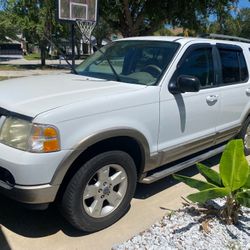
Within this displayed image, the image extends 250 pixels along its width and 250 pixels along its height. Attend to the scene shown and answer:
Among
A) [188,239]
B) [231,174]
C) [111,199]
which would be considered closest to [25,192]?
[111,199]

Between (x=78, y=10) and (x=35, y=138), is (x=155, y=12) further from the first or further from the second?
(x=35, y=138)

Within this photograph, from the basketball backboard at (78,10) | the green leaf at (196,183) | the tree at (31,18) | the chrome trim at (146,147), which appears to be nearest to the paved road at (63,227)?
the chrome trim at (146,147)

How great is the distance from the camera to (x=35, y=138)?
3094 millimetres

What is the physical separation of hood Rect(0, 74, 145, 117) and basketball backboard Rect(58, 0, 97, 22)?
562 centimetres

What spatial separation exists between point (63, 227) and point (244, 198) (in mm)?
1756

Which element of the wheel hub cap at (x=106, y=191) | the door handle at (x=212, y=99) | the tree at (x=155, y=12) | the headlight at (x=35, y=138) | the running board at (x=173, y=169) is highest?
the tree at (x=155, y=12)

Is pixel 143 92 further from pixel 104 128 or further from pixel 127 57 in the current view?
pixel 127 57

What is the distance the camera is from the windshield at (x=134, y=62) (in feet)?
13.9

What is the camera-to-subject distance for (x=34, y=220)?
391 centimetres

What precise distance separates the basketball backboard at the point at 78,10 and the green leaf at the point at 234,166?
7.00 meters

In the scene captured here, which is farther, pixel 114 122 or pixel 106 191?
pixel 106 191

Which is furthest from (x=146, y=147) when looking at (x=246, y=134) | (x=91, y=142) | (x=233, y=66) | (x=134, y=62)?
(x=246, y=134)

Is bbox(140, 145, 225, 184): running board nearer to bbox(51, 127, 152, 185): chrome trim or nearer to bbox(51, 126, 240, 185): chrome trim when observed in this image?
bbox(51, 126, 240, 185): chrome trim

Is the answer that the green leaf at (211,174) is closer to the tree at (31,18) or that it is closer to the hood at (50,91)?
the hood at (50,91)
